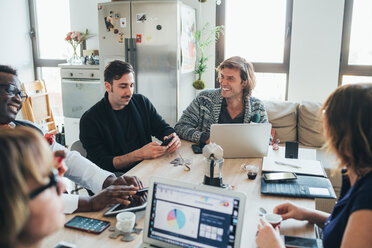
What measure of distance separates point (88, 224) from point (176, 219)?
0.41 metres

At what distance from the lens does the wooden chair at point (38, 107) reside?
4418mm

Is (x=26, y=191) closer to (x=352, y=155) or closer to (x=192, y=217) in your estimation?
(x=192, y=217)

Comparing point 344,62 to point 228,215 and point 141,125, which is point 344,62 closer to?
point 141,125

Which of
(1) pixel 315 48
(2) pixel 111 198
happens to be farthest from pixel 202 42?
(2) pixel 111 198

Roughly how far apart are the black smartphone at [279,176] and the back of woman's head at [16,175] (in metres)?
1.28

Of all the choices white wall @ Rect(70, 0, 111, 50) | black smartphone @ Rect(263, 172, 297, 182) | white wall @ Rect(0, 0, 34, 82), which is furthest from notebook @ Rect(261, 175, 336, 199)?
white wall @ Rect(0, 0, 34, 82)

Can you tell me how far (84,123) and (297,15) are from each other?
2623 millimetres

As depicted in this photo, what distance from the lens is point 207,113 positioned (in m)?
2.59

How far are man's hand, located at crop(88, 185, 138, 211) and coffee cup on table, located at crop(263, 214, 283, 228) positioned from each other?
58 centimetres

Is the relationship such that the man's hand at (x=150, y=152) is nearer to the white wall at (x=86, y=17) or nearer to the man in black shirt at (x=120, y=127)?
the man in black shirt at (x=120, y=127)

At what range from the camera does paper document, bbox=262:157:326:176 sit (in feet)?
6.24

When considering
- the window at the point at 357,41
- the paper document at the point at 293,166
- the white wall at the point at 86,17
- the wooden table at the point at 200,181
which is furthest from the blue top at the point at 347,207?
the white wall at the point at 86,17

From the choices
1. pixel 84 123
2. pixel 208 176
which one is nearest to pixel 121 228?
pixel 208 176

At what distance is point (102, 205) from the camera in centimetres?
150
